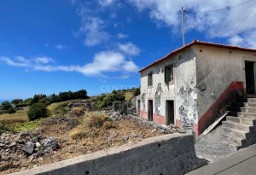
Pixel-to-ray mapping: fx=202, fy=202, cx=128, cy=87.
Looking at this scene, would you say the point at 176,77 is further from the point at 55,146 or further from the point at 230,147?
the point at 55,146

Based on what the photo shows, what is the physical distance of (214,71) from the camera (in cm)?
997

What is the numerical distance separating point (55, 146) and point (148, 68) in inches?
420

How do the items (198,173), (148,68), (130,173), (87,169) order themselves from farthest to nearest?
(148,68), (198,173), (130,173), (87,169)

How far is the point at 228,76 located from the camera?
10297 mm

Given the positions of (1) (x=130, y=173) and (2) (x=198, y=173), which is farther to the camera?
(2) (x=198, y=173)

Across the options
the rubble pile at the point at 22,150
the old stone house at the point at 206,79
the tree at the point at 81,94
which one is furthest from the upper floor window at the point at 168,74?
the tree at the point at 81,94

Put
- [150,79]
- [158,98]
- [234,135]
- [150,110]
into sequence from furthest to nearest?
[150,110]
[150,79]
[158,98]
[234,135]

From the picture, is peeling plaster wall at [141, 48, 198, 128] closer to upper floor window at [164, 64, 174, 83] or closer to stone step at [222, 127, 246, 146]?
upper floor window at [164, 64, 174, 83]

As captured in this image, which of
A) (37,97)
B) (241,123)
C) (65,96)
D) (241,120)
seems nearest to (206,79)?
(241,120)

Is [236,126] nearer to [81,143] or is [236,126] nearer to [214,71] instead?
[214,71]

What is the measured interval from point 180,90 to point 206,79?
1813 millimetres

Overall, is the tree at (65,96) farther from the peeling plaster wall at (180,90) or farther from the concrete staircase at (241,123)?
the concrete staircase at (241,123)

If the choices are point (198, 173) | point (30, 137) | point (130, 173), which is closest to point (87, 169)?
point (130, 173)

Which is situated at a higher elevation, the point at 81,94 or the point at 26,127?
the point at 81,94
